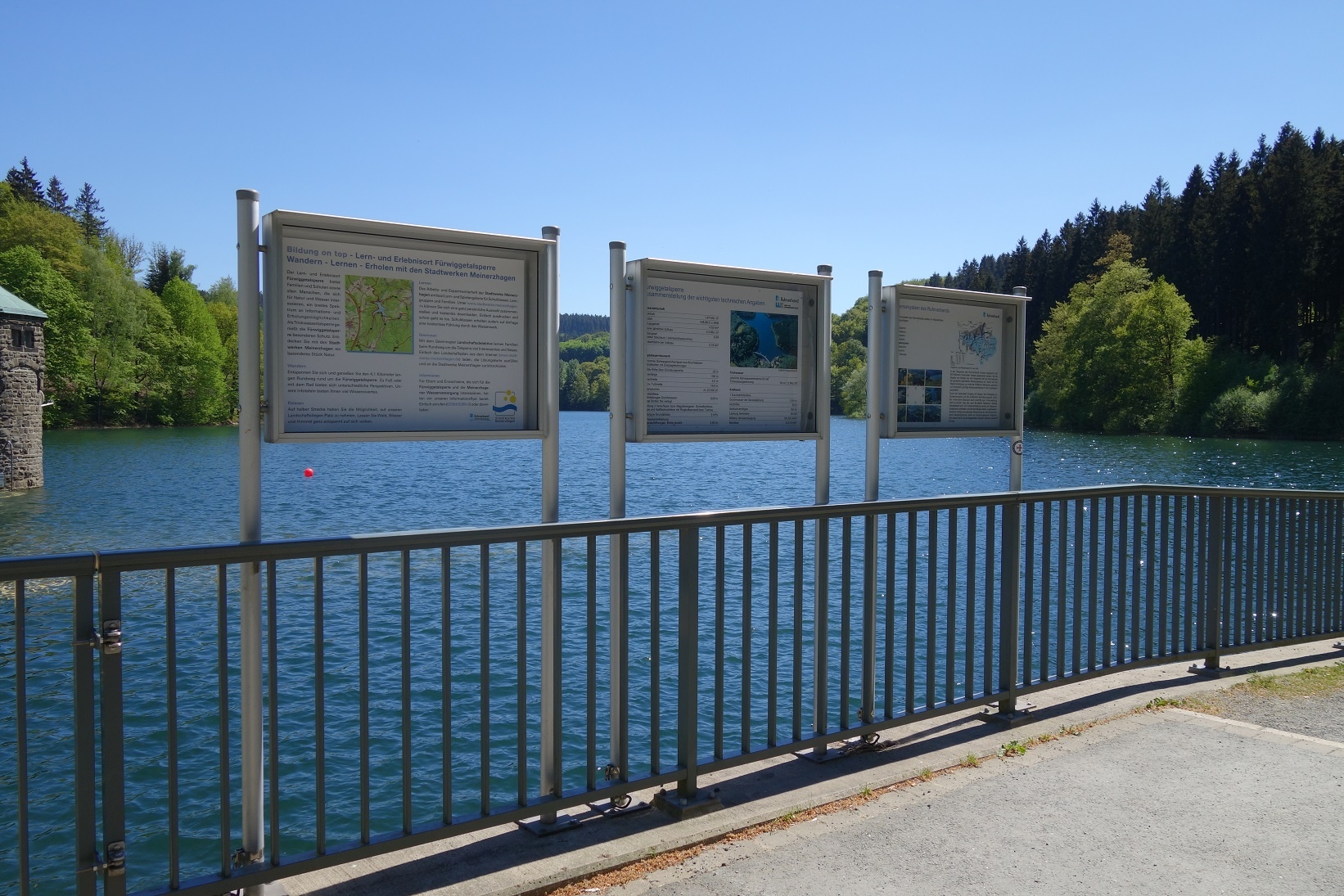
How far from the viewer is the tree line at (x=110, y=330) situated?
62594 millimetres

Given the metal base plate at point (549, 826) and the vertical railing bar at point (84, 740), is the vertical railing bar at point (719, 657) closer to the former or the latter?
the metal base plate at point (549, 826)

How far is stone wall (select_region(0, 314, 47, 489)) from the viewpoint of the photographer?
39656 mm

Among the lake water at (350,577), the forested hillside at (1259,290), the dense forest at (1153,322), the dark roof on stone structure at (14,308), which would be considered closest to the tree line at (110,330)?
the dense forest at (1153,322)

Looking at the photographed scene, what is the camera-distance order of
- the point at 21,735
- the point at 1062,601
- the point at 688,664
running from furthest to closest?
the point at 1062,601, the point at 688,664, the point at 21,735

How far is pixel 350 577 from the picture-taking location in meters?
16.6

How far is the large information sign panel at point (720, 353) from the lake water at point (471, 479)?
646 inches

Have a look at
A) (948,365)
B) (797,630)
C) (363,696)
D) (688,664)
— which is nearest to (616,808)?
(688,664)

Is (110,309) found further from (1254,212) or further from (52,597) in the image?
(1254,212)

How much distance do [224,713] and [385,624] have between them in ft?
33.0

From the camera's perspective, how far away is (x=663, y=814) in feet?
12.8

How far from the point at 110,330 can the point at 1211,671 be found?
256 ft

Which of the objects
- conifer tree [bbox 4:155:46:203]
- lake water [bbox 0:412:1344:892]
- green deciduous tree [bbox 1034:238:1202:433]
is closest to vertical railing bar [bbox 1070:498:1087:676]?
lake water [bbox 0:412:1344:892]

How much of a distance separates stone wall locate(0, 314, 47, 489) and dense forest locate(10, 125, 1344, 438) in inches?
867

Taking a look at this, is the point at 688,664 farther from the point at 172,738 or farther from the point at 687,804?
the point at 172,738
